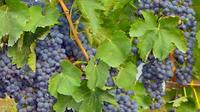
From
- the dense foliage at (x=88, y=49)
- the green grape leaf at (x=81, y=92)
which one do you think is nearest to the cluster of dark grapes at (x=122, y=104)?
the dense foliage at (x=88, y=49)

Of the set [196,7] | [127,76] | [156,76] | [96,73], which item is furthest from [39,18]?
[196,7]

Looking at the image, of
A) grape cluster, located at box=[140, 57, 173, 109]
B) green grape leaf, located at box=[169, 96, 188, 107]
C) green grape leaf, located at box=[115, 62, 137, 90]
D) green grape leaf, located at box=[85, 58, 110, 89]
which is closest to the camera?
green grape leaf, located at box=[85, 58, 110, 89]

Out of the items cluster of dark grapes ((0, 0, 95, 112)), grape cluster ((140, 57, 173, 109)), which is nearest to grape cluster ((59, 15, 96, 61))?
cluster of dark grapes ((0, 0, 95, 112))

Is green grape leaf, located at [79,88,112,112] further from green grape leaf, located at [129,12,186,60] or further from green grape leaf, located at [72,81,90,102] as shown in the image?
green grape leaf, located at [129,12,186,60]

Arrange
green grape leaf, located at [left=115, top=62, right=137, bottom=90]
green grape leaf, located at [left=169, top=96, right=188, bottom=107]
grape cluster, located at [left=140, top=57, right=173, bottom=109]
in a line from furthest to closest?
green grape leaf, located at [left=169, top=96, right=188, bottom=107] < grape cluster, located at [left=140, top=57, right=173, bottom=109] < green grape leaf, located at [left=115, top=62, right=137, bottom=90]

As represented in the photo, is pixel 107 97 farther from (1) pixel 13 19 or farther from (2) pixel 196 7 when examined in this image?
(2) pixel 196 7

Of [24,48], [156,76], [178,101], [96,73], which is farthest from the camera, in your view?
[178,101]

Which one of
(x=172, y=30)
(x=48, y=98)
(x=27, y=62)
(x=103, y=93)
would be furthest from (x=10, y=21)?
(x=172, y=30)
